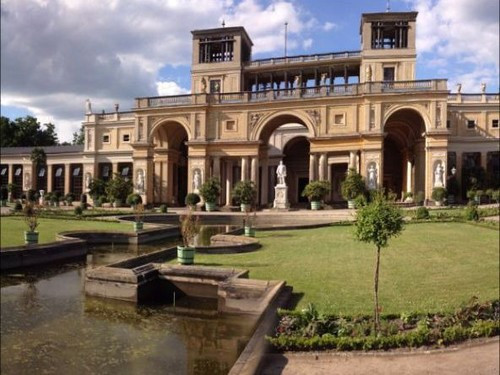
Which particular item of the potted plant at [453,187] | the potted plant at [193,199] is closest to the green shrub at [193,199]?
the potted plant at [193,199]

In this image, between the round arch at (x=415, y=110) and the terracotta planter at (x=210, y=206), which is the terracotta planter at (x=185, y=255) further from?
the round arch at (x=415, y=110)

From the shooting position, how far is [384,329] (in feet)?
21.0

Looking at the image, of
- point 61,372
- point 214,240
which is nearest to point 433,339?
point 61,372

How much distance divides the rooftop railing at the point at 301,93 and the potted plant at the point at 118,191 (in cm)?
839

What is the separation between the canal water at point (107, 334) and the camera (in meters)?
5.85

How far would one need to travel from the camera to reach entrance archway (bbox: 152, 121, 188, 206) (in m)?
43.9

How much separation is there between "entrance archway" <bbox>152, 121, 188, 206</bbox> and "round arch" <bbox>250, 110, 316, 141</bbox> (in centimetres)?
812

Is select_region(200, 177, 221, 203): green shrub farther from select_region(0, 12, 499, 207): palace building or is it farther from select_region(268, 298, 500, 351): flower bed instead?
select_region(268, 298, 500, 351): flower bed

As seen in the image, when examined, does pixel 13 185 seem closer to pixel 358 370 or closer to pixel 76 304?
pixel 76 304

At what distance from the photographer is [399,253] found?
43.2 feet

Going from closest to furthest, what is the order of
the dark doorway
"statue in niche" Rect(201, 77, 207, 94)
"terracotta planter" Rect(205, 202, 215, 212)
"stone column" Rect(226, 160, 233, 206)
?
"terracotta planter" Rect(205, 202, 215, 212), "stone column" Rect(226, 160, 233, 206), "statue in niche" Rect(201, 77, 207, 94), the dark doorway

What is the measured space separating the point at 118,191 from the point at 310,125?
55.6ft

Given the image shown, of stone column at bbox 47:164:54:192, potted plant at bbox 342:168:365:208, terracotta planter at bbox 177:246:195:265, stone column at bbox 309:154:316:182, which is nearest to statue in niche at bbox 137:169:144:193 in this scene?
stone column at bbox 309:154:316:182

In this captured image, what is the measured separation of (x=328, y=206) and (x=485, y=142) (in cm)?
1831
